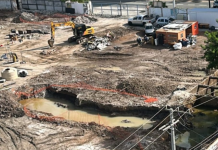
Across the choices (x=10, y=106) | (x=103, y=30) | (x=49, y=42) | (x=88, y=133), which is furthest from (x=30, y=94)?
(x=103, y=30)

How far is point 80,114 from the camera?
3106 cm

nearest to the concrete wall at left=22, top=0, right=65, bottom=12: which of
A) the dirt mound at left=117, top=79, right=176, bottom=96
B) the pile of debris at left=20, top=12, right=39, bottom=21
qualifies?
the pile of debris at left=20, top=12, right=39, bottom=21

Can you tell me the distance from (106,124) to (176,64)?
11979mm

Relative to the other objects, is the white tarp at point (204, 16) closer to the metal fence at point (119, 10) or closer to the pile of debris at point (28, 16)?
the metal fence at point (119, 10)

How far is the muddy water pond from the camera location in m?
29.0

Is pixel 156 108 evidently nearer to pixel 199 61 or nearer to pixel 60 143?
pixel 60 143

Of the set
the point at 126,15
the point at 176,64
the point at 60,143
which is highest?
the point at 126,15

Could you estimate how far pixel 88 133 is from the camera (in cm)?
2691

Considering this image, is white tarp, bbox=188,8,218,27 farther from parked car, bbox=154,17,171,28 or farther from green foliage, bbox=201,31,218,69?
green foliage, bbox=201,31,218,69

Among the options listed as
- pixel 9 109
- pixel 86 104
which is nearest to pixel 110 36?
pixel 86 104

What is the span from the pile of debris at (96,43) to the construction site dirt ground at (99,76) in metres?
0.60

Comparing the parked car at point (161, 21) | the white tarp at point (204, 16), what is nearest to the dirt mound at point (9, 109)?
the parked car at point (161, 21)

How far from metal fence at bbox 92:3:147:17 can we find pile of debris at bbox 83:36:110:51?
12.3 metres

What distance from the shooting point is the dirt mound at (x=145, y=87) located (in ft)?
104
